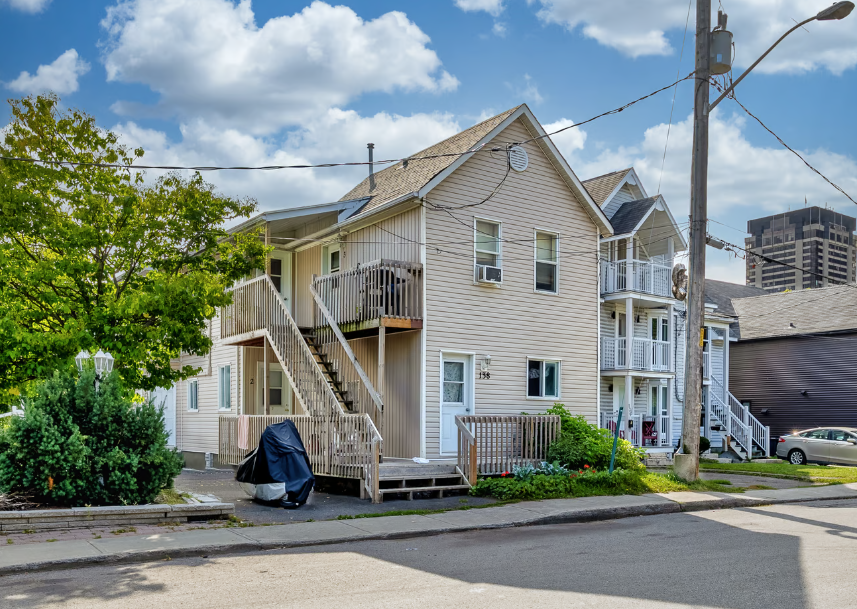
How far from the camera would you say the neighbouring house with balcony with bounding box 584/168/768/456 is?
25688mm

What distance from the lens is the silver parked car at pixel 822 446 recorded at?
2581 cm

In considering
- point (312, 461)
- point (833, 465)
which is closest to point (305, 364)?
point (312, 461)

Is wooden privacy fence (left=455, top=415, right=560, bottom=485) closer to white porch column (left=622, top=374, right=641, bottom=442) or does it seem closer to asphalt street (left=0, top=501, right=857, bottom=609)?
asphalt street (left=0, top=501, right=857, bottom=609)

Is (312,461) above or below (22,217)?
below

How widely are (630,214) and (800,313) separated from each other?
1273cm

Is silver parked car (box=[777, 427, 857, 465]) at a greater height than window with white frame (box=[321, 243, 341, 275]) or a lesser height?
lesser

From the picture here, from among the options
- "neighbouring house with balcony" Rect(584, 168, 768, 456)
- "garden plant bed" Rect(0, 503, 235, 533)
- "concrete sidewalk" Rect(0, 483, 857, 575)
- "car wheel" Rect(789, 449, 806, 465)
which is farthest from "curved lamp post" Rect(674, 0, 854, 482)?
"car wheel" Rect(789, 449, 806, 465)

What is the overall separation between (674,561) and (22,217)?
12.2m

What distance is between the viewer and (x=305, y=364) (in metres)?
17.7

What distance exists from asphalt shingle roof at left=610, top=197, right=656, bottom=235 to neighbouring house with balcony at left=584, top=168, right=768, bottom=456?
0.11 feet

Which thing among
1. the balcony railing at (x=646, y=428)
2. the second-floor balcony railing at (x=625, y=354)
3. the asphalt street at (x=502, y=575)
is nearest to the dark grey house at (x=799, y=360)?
the balcony railing at (x=646, y=428)

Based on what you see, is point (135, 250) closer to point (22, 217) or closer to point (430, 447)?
point (22, 217)

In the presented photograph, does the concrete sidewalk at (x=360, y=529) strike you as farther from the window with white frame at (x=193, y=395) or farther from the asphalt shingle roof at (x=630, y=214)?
the window with white frame at (x=193, y=395)

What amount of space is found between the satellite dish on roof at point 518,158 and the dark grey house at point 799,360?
17297mm
